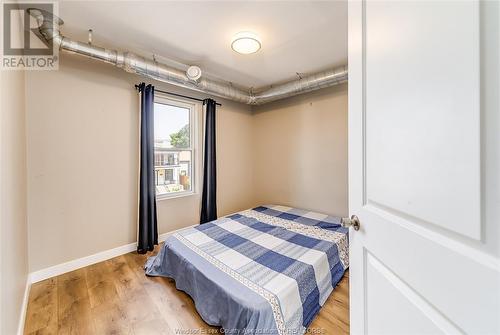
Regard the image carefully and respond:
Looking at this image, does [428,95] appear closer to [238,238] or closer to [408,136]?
[408,136]

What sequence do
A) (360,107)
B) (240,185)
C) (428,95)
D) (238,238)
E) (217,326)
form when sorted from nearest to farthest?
(428,95)
(360,107)
(217,326)
(238,238)
(240,185)

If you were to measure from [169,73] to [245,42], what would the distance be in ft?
3.36

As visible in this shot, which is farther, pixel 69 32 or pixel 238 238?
pixel 238 238

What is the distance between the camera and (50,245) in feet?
6.97

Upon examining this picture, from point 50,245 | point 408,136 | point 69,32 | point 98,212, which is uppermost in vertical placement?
point 69,32

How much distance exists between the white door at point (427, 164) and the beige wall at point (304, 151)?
7.74 ft

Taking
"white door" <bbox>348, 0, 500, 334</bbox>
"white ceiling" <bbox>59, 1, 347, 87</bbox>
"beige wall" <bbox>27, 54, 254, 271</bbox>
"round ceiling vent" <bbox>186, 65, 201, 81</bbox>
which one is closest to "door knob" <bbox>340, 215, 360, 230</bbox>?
"white door" <bbox>348, 0, 500, 334</bbox>

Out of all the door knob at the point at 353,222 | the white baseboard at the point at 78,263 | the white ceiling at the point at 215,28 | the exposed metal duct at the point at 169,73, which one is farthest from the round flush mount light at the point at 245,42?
the white baseboard at the point at 78,263

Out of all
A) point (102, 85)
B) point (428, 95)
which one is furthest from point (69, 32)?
point (428, 95)

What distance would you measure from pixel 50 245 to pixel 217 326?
1.98 metres

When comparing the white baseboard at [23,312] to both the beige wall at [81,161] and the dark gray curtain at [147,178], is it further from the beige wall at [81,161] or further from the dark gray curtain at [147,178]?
the dark gray curtain at [147,178]

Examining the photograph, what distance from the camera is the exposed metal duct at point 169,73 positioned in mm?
1771

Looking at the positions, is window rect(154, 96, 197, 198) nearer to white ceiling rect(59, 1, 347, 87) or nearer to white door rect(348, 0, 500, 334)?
white ceiling rect(59, 1, 347, 87)

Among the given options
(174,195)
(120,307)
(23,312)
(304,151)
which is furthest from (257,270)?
(304,151)
